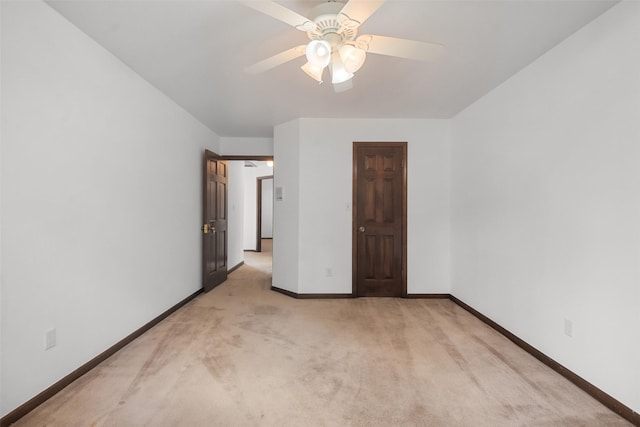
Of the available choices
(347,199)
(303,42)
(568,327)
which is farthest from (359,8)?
(347,199)

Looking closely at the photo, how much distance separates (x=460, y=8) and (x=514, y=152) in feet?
4.96

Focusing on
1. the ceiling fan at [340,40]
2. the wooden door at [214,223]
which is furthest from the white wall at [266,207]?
the ceiling fan at [340,40]

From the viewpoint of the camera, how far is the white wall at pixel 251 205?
9.29 metres

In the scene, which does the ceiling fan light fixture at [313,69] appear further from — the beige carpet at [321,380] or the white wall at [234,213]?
the white wall at [234,213]

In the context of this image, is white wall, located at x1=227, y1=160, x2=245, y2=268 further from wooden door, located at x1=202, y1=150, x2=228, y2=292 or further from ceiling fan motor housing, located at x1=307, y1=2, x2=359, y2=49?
ceiling fan motor housing, located at x1=307, y1=2, x2=359, y2=49

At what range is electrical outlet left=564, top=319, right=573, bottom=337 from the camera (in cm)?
227

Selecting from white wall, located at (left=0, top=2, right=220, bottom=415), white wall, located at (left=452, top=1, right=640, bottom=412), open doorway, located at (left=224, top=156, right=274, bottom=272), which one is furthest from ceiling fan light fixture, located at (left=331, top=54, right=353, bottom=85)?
open doorway, located at (left=224, top=156, right=274, bottom=272)

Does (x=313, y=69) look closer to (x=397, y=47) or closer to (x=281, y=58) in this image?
(x=281, y=58)

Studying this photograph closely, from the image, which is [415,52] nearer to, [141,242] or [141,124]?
[141,124]

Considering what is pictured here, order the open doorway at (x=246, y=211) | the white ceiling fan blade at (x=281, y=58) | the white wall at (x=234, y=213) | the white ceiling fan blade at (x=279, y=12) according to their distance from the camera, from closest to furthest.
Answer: the white ceiling fan blade at (x=279, y=12), the white ceiling fan blade at (x=281, y=58), the white wall at (x=234, y=213), the open doorway at (x=246, y=211)

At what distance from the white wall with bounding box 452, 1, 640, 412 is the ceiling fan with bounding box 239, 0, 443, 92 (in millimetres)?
1204

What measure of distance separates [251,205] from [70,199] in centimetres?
719

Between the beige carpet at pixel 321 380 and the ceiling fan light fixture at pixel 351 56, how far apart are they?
2070 mm

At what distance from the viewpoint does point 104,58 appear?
247 cm
